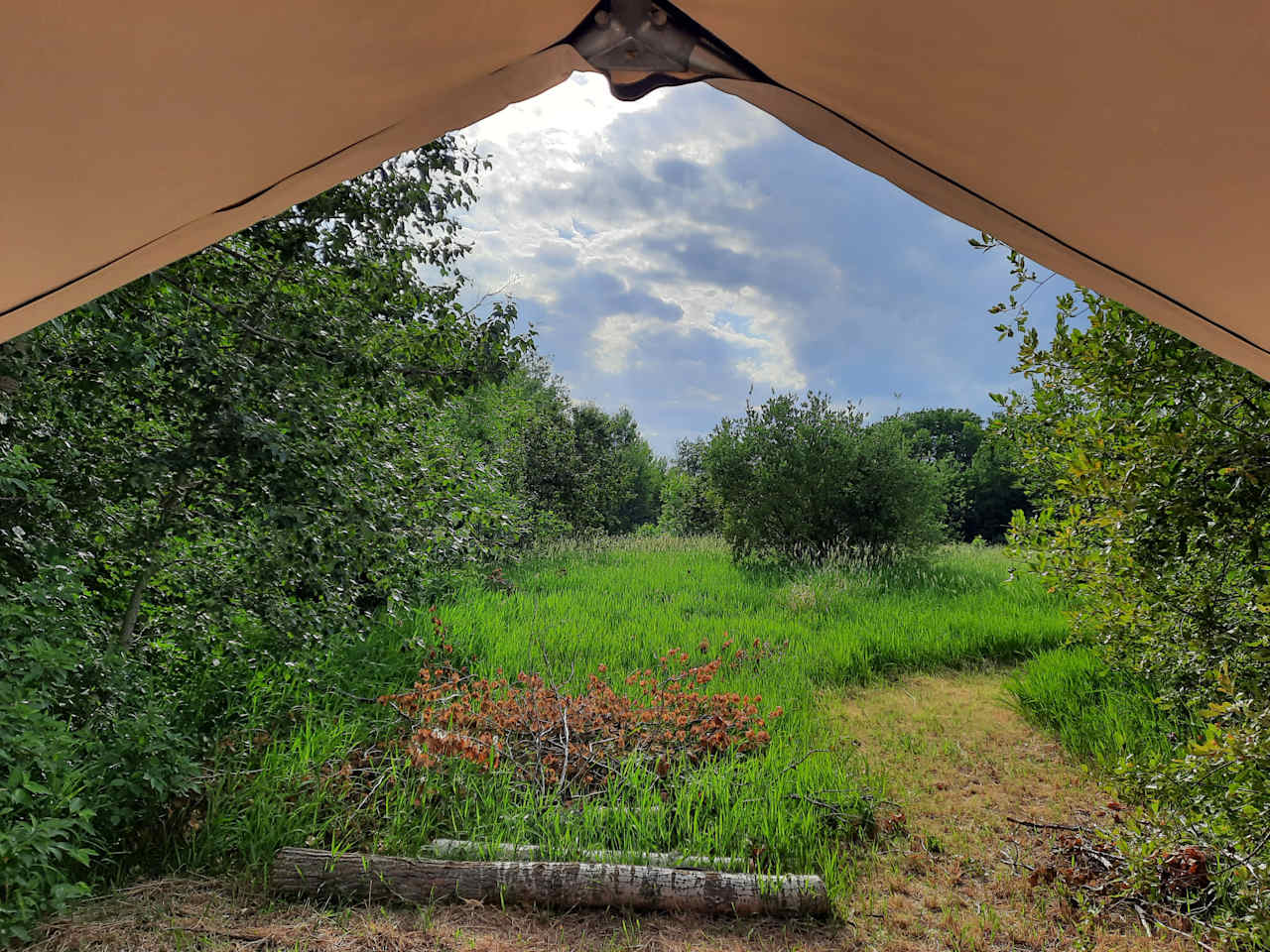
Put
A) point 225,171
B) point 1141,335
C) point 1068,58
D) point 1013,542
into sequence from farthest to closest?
point 1013,542 → point 1141,335 → point 225,171 → point 1068,58

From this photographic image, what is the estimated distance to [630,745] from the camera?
3748mm

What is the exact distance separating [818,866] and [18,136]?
3.31 m

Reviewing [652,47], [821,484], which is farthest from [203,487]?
[821,484]

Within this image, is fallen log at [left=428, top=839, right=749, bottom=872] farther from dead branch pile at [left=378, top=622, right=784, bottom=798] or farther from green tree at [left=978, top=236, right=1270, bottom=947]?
green tree at [left=978, top=236, right=1270, bottom=947]

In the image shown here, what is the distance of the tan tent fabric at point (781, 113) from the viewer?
0.69 meters

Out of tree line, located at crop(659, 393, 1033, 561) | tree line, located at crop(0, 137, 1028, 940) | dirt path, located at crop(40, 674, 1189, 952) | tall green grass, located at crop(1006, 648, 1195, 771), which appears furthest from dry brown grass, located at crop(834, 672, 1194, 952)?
tree line, located at crop(659, 393, 1033, 561)

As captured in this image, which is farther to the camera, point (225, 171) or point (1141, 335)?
point (1141, 335)

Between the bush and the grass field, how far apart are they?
96.1 inches

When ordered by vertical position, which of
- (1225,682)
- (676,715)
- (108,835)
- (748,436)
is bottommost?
(108,835)

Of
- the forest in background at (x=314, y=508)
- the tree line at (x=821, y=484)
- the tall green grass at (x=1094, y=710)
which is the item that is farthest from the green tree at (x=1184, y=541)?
the tree line at (x=821, y=484)

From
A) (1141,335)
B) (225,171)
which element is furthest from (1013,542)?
(225,171)

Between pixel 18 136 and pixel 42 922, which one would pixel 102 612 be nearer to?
pixel 42 922

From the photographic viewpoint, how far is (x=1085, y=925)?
7.72 feet

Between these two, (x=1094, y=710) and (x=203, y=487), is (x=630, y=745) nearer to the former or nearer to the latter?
(x=203, y=487)
